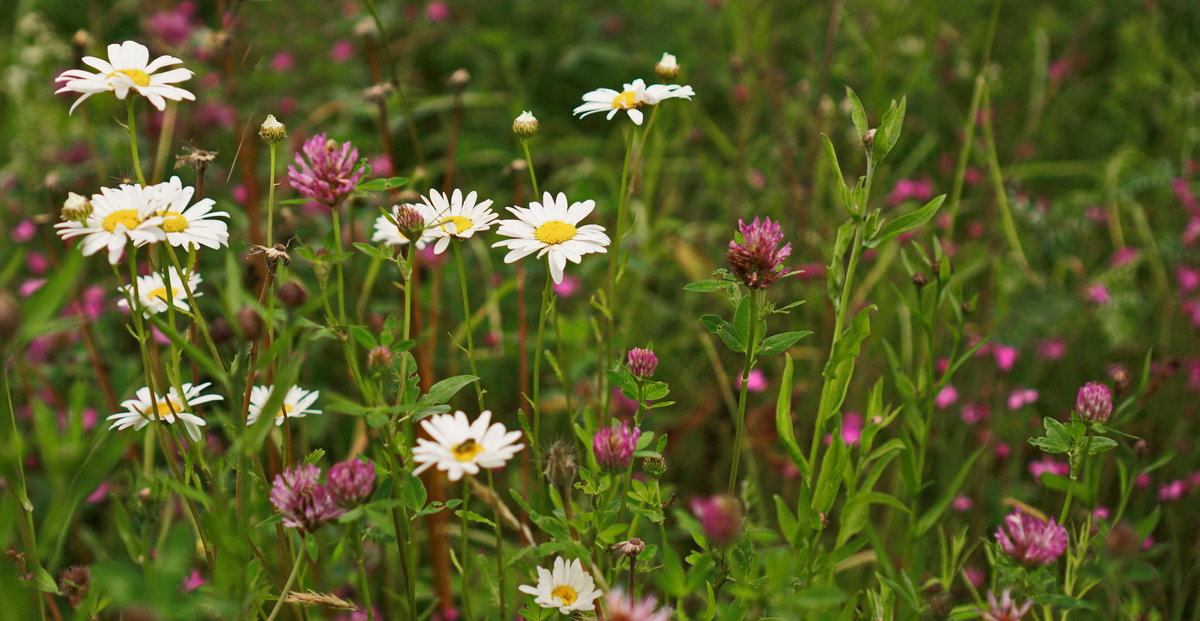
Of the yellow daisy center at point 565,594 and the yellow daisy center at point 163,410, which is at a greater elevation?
the yellow daisy center at point 163,410

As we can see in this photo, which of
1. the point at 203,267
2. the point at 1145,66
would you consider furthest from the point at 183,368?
the point at 1145,66

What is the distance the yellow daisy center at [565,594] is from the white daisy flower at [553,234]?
32 centimetres

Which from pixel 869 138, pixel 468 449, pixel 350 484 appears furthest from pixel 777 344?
pixel 350 484

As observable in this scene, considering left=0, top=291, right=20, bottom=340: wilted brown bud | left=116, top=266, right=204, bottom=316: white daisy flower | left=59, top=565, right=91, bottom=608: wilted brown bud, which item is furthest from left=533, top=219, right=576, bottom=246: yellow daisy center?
left=59, top=565, right=91, bottom=608: wilted brown bud

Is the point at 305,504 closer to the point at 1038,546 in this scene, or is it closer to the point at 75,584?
the point at 75,584

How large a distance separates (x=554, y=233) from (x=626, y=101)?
0.19 meters

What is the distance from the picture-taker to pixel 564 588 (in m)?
0.93

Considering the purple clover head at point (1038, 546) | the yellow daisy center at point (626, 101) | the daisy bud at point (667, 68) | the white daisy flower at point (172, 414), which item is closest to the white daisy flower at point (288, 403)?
the white daisy flower at point (172, 414)

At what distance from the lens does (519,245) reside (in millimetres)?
911

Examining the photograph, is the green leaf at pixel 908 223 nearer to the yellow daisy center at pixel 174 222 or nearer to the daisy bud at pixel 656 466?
the daisy bud at pixel 656 466

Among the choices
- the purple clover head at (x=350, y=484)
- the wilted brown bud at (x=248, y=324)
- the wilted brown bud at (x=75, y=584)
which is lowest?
→ the wilted brown bud at (x=75, y=584)

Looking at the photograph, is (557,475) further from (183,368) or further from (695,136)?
(695,136)

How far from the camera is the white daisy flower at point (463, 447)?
0.76m

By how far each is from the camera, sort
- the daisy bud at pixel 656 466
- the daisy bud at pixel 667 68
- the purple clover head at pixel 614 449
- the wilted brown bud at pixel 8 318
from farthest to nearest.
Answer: the daisy bud at pixel 667 68 → the daisy bud at pixel 656 466 → the purple clover head at pixel 614 449 → the wilted brown bud at pixel 8 318
